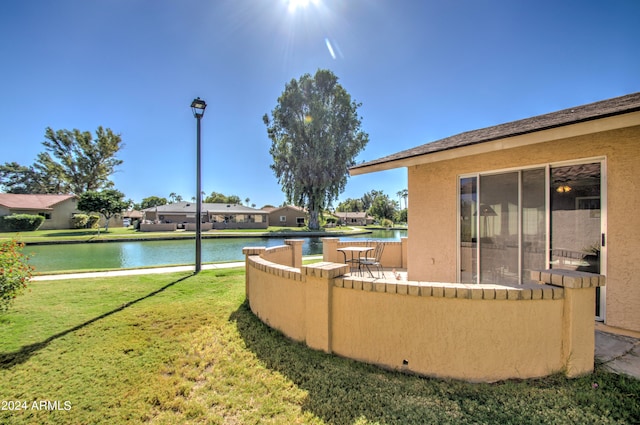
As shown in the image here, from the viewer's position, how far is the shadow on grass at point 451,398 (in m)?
2.15

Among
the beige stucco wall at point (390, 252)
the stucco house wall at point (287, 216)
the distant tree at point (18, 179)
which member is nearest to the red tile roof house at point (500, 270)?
the beige stucco wall at point (390, 252)

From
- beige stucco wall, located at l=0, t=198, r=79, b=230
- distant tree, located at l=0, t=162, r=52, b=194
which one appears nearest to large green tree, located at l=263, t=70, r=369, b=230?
beige stucco wall, located at l=0, t=198, r=79, b=230

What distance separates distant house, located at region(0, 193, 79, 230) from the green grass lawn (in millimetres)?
39347

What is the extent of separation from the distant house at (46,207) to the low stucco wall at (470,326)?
144ft

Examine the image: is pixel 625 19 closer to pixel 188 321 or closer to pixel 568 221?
pixel 568 221

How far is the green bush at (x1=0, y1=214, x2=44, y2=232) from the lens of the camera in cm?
2806

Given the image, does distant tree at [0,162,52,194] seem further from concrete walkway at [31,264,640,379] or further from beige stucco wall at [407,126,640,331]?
concrete walkway at [31,264,640,379]

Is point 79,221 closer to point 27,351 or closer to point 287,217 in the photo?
point 287,217

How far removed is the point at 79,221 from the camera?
A: 3288cm

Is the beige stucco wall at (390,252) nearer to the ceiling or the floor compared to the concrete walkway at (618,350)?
nearer to the ceiling

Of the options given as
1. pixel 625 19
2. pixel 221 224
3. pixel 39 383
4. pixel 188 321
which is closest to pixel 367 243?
pixel 188 321

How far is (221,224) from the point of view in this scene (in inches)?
1462

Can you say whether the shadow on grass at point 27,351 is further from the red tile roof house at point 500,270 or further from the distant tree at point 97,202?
the distant tree at point 97,202

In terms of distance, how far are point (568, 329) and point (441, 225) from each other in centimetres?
315
